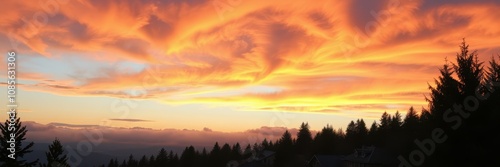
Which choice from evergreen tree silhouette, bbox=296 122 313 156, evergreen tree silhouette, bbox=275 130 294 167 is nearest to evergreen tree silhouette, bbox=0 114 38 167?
evergreen tree silhouette, bbox=275 130 294 167

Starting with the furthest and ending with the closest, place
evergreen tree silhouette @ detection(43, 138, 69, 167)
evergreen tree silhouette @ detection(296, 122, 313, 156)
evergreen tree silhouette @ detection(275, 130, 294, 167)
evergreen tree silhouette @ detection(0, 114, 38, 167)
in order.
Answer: evergreen tree silhouette @ detection(296, 122, 313, 156)
evergreen tree silhouette @ detection(275, 130, 294, 167)
evergreen tree silhouette @ detection(43, 138, 69, 167)
evergreen tree silhouette @ detection(0, 114, 38, 167)

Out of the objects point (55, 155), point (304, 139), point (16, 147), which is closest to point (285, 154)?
point (304, 139)

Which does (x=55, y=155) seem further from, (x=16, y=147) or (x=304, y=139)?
(x=304, y=139)

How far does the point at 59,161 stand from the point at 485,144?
37.0 m

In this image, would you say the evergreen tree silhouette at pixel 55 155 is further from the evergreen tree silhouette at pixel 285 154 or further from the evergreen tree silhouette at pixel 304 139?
the evergreen tree silhouette at pixel 304 139

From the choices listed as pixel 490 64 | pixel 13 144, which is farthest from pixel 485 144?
pixel 13 144

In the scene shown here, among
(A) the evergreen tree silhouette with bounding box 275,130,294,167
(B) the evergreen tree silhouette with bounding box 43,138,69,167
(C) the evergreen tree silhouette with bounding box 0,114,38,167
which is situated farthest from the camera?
(A) the evergreen tree silhouette with bounding box 275,130,294,167

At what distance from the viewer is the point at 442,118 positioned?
21.7 meters

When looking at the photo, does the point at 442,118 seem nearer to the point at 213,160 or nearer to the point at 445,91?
the point at 445,91

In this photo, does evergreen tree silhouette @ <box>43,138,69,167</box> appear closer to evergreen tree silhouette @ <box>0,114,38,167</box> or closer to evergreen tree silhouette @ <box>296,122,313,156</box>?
evergreen tree silhouette @ <box>0,114,38,167</box>

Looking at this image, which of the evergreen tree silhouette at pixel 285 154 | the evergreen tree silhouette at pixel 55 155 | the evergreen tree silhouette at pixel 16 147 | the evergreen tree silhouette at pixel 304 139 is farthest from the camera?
the evergreen tree silhouette at pixel 304 139

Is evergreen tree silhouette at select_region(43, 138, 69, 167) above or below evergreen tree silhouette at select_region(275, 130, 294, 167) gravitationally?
above

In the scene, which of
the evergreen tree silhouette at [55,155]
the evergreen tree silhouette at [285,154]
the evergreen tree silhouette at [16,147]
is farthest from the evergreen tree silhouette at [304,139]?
the evergreen tree silhouette at [16,147]

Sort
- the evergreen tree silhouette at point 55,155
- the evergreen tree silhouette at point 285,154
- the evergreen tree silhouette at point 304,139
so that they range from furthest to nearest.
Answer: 1. the evergreen tree silhouette at point 304,139
2. the evergreen tree silhouette at point 285,154
3. the evergreen tree silhouette at point 55,155
